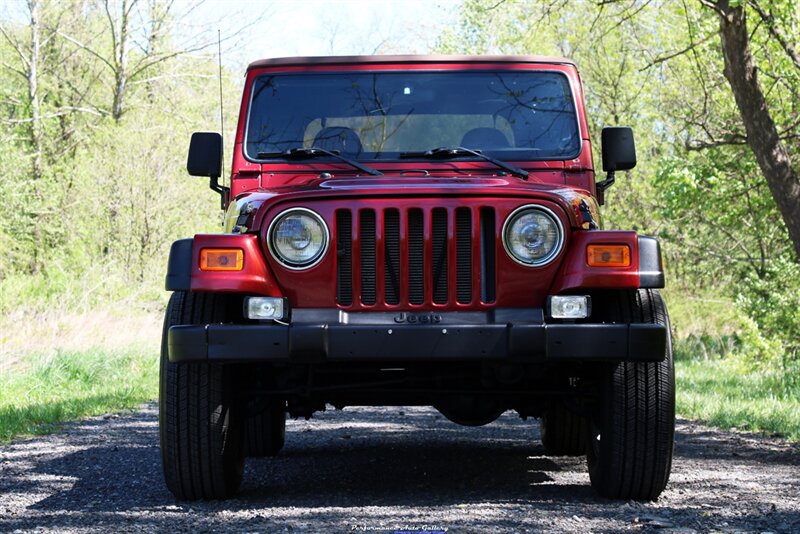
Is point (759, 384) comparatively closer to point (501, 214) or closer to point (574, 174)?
point (574, 174)

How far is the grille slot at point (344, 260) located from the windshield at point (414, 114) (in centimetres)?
123

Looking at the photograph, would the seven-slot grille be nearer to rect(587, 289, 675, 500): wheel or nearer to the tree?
rect(587, 289, 675, 500): wheel

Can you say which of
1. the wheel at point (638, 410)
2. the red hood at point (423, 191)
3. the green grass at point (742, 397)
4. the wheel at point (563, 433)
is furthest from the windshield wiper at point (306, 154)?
the green grass at point (742, 397)

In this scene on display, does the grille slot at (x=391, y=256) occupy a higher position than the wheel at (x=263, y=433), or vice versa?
the grille slot at (x=391, y=256)

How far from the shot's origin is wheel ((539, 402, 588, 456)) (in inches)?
275

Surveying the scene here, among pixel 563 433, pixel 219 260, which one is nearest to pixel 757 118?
pixel 563 433

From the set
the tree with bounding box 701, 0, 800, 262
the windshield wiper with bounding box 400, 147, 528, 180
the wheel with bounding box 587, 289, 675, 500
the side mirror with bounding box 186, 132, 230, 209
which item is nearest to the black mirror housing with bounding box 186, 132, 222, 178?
the side mirror with bounding box 186, 132, 230, 209

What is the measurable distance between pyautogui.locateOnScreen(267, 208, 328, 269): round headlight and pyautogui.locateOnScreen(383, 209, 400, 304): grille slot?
9.9 inches

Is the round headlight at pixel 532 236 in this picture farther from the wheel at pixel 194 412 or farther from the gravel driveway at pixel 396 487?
the wheel at pixel 194 412

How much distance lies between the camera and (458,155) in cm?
594

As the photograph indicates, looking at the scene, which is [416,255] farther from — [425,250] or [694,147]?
[694,147]

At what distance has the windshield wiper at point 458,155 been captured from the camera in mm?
5855

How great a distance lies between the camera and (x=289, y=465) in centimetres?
684

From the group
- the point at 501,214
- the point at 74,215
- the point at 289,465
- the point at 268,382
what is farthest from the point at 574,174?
the point at 74,215
